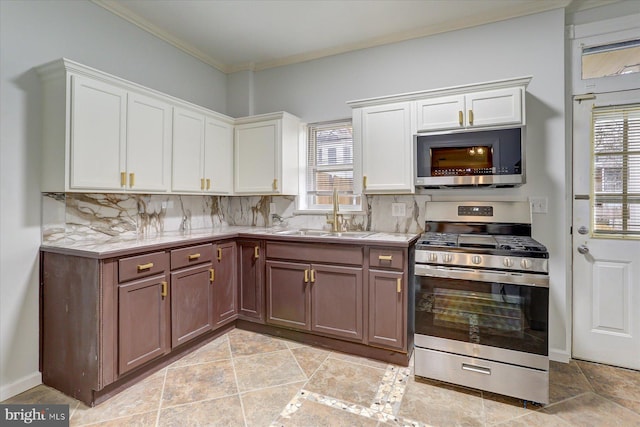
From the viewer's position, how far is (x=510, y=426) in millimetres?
1756

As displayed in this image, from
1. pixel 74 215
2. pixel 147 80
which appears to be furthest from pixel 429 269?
pixel 147 80

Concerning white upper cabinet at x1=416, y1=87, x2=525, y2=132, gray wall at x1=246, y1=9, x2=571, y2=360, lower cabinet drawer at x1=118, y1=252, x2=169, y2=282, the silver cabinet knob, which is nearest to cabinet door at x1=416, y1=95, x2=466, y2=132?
white upper cabinet at x1=416, y1=87, x2=525, y2=132

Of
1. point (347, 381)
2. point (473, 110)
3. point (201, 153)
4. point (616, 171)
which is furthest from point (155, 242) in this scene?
point (616, 171)

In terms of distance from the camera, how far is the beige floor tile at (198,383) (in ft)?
6.64

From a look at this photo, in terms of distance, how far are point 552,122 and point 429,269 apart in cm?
158

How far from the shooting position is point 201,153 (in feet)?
10.2

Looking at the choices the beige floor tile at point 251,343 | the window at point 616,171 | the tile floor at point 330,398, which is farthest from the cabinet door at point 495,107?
the beige floor tile at point 251,343

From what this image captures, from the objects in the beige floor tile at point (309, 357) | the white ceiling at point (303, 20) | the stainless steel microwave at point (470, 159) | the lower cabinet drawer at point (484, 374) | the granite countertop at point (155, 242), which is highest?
the white ceiling at point (303, 20)

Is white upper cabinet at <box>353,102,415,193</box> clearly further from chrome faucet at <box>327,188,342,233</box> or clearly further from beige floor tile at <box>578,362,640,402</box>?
beige floor tile at <box>578,362,640,402</box>

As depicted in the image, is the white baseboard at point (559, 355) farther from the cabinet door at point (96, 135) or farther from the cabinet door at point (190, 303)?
the cabinet door at point (96, 135)

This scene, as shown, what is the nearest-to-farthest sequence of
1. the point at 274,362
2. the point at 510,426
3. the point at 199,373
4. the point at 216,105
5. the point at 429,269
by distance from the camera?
1. the point at 510,426
2. the point at 429,269
3. the point at 199,373
4. the point at 274,362
5. the point at 216,105

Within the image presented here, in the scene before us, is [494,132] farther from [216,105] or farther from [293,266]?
[216,105]

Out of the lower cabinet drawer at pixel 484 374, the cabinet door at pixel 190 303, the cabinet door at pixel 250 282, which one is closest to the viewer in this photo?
the lower cabinet drawer at pixel 484 374

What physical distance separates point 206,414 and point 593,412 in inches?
89.5
